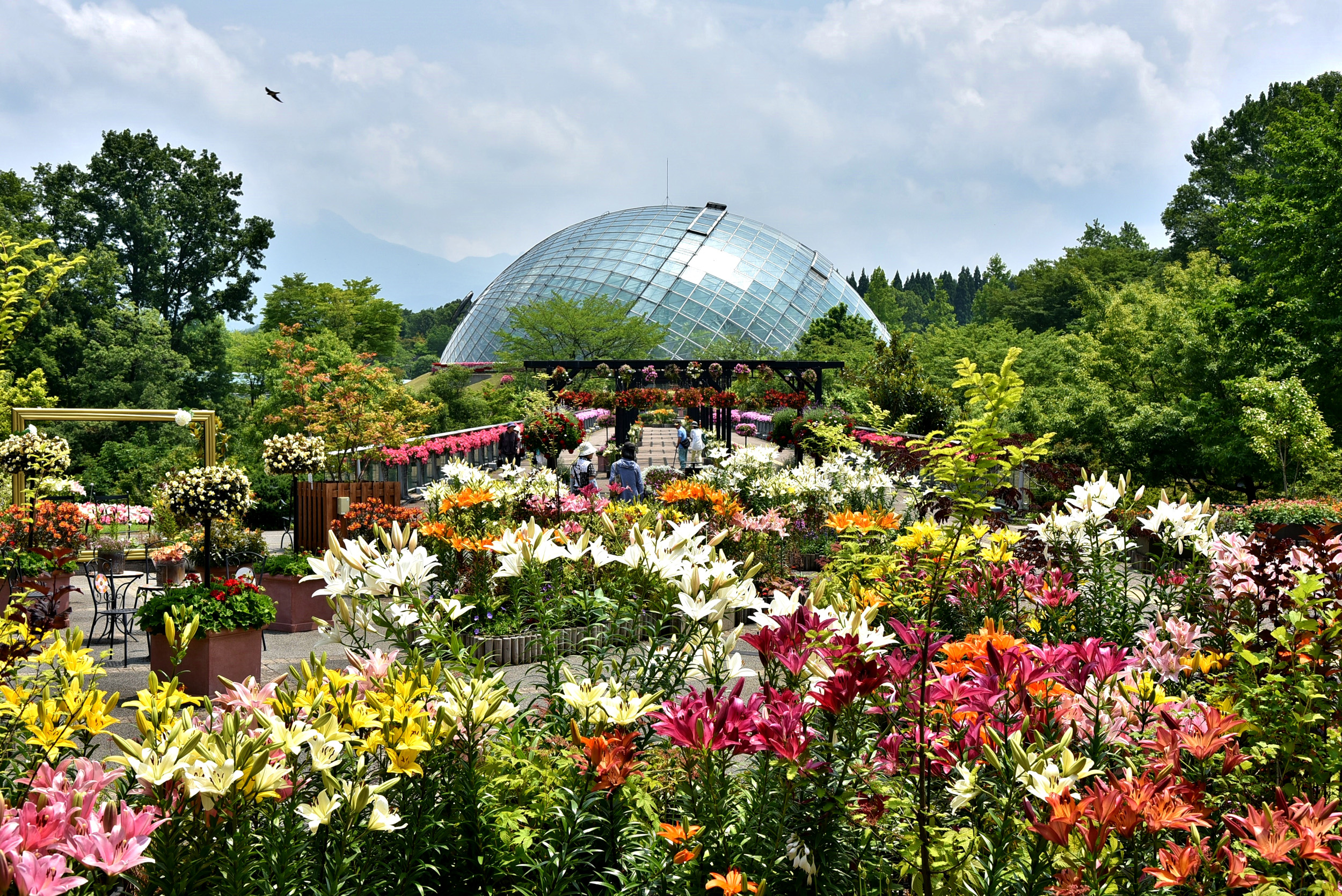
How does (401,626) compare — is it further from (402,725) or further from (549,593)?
(549,593)

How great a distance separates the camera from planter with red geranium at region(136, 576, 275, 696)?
4.99 meters

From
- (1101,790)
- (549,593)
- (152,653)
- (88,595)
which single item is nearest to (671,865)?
(1101,790)

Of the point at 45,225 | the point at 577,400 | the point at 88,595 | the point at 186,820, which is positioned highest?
the point at 45,225

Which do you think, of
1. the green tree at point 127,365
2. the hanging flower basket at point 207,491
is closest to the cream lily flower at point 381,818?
the hanging flower basket at point 207,491

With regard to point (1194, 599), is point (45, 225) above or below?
above

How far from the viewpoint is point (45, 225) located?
27250 mm

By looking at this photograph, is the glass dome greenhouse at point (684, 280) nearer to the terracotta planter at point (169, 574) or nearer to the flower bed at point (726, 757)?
the terracotta planter at point (169, 574)

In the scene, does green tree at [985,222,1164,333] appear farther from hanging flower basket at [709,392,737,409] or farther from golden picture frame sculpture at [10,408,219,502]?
golden picture frame sculpture at [10,408,219,502]

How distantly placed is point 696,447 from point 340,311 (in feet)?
74.4

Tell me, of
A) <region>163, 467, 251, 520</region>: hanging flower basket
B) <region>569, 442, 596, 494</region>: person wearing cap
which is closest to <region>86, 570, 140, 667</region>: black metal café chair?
<region>163, 467, 251, 520</region>: hanging flower basket

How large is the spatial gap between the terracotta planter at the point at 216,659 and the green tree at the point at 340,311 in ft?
98.8

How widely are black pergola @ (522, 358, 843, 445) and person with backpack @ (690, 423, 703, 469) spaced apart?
1168 mm

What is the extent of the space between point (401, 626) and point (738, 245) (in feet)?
163

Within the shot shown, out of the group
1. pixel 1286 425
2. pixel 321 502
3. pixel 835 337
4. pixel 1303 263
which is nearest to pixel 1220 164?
pixel 835 337
